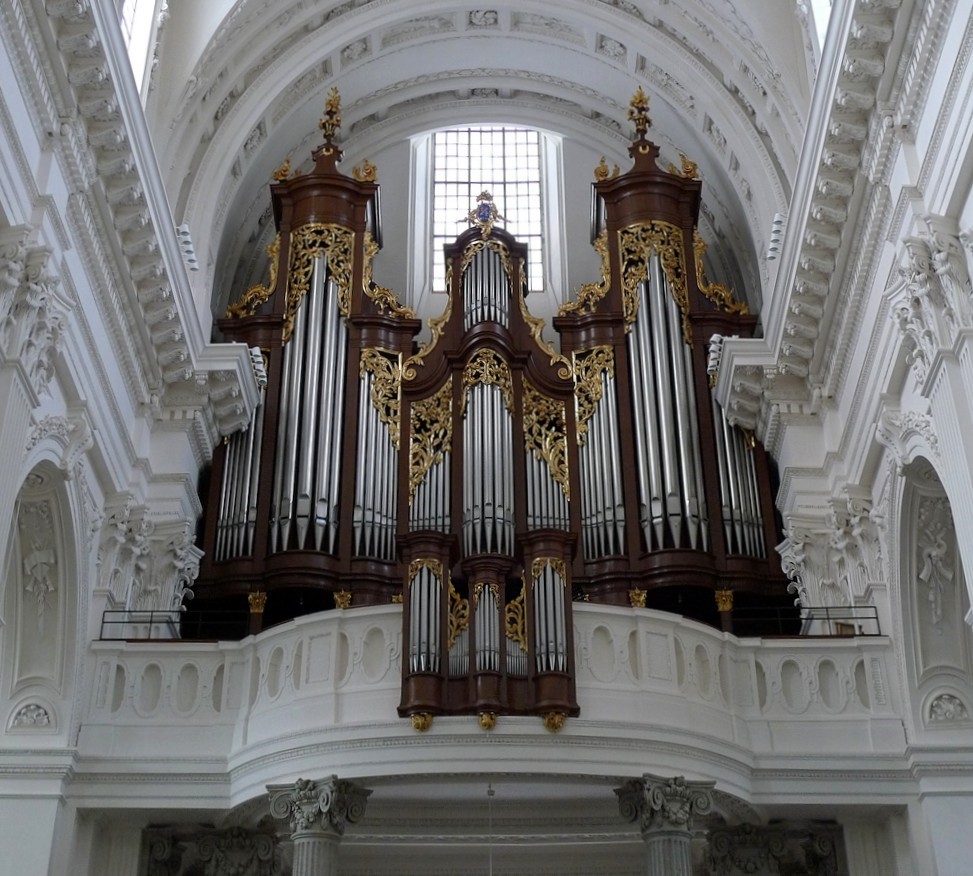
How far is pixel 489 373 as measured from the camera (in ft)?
51.9

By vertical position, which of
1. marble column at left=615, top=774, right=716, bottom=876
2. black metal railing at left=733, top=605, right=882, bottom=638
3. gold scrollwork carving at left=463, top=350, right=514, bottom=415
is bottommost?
marble column at left=615, top=774, right=716, bottom=876

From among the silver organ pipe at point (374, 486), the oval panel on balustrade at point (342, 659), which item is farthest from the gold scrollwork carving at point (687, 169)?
the oval panel on balustrade at point (342, 659)

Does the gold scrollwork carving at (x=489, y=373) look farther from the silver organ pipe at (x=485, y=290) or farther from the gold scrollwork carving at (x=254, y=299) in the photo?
the gold scrollwork carving at (x=254, y=299)

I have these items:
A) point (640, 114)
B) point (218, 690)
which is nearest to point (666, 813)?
point (218, 690)

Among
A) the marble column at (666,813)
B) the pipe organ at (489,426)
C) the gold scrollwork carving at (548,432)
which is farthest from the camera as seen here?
the gold scrollwork carving at (548,432)

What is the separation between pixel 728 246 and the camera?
18.9 metres

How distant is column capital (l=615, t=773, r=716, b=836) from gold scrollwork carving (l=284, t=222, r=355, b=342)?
721 centimetres

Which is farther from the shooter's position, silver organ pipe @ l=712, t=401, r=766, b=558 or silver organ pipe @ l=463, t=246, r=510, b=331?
silver organ pipe @ l=463, t=246, r=510, b=331

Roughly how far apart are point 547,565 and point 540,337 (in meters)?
4.82

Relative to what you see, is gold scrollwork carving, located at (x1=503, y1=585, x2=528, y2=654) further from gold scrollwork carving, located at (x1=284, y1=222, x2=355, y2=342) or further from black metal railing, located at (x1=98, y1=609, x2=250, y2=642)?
gold scrollwork carving, located at (x1=284, y1=222, x2=355, y2=342)

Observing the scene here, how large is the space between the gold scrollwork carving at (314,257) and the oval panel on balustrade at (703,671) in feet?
20.7

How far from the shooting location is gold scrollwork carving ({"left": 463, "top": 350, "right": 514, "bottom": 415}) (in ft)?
51.5

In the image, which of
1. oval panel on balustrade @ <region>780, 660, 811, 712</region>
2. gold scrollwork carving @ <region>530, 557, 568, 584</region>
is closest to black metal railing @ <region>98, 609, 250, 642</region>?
gold scrollwork carving @ <region>530, 557, 568, 584</region>

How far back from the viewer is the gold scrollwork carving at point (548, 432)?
15.4m
